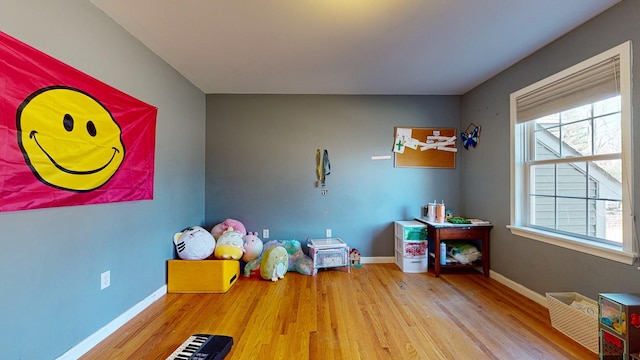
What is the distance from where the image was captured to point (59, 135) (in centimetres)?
148

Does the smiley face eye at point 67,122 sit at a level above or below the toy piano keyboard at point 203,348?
above

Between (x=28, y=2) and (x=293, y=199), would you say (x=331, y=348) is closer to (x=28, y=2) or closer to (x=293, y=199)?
(x=293, y=199)

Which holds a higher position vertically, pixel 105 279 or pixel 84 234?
pixel 84 234

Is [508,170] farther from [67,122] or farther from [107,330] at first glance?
[107,330]

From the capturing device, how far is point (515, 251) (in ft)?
8.79

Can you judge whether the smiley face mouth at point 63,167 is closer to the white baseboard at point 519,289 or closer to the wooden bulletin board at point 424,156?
the wooden bulletin board at point 424,156

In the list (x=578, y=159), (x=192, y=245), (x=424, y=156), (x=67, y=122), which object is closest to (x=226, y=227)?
(x=192, y=245)

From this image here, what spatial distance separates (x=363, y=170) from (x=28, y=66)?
10.5 ft

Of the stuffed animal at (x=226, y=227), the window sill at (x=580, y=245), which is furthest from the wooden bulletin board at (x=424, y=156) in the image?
the stuffed animal at (x=226, y=227)

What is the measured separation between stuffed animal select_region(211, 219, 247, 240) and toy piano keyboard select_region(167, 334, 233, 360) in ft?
4.81

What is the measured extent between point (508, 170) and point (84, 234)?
153 inches

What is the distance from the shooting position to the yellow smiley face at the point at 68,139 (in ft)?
4.41

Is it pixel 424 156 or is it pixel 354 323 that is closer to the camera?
pixel 354 323

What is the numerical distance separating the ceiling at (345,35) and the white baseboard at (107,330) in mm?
2333
